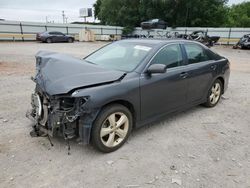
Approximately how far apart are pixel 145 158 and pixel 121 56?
1.72 meters

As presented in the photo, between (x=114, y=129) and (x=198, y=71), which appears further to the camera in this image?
(x=198, y=71)

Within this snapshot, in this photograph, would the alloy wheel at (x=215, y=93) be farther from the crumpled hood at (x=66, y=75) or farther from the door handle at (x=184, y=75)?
the crumpled hood at (x=66, y=75)

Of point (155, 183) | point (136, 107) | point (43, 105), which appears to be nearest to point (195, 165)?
point (155, 183)

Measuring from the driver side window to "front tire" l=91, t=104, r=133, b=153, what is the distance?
967 mm

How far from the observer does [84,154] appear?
3.25 m

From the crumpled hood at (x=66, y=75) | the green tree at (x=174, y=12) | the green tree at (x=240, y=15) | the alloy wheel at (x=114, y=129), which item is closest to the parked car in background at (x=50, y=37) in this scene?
the green tree at (x=174, y=12)

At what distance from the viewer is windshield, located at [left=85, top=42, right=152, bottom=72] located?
3.71 meters

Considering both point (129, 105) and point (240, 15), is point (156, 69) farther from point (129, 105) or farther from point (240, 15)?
point (240, 15)

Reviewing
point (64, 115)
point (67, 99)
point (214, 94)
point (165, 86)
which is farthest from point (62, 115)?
point (214, 94)

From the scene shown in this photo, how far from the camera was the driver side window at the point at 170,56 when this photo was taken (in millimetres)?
3808

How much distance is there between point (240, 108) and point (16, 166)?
14.5ft

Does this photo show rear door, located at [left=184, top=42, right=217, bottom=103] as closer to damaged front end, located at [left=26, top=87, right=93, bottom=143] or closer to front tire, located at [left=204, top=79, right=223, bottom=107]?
front tire, located at [left=204, top=79, right=223, bottom=107]

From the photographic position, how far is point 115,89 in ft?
10.3

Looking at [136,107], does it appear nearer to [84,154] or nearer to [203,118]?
[84,154]
